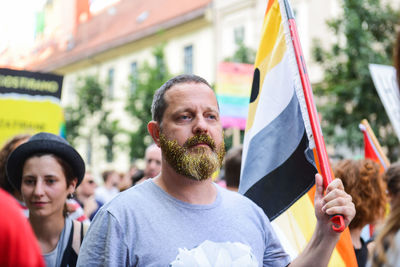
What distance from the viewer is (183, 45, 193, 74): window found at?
26.0 metres

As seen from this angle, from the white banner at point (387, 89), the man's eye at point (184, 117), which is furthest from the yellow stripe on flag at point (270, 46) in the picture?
the white banner at point (387, 89)

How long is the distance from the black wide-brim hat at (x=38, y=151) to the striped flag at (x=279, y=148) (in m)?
0.95

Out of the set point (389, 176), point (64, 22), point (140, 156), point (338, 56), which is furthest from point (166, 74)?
point (64, 22)

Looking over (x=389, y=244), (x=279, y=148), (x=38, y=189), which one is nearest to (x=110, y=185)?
(x=38, y=189)

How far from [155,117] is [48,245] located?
961 millimetres

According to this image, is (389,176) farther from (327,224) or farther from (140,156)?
(140,156)

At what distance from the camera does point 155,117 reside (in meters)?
2.32

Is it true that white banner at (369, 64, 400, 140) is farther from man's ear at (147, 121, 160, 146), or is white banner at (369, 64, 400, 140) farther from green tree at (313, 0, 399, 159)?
green tree at (313, 0, 399, 159)

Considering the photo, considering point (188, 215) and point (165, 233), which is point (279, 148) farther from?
point (165, 233)

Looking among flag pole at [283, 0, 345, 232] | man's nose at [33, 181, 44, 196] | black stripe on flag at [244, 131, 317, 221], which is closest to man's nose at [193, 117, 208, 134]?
flag pole at [283, 0, 345, 232]

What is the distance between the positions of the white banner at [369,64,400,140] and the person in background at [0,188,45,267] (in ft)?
14.7

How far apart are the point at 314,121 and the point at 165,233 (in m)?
0.85

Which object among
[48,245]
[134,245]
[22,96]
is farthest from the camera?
[22,96]

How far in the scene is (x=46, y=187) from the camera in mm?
2764
